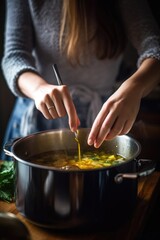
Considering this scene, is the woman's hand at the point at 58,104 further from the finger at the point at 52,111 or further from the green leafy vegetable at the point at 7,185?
the green leafy vegetable at the point at 7,185

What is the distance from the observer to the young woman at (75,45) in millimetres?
1245

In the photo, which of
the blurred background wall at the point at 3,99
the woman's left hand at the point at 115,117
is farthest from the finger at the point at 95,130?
the blurred background wall at the point at 3,99

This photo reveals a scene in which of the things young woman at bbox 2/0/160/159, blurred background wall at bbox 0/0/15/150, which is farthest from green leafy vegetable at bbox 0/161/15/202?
blurred background wall at bbox 0/0/15/150

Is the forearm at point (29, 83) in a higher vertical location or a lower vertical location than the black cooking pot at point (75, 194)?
higher

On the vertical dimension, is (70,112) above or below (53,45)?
below

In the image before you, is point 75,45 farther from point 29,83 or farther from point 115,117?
point 115,117

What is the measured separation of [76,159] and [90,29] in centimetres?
59

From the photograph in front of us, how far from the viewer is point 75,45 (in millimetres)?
1336

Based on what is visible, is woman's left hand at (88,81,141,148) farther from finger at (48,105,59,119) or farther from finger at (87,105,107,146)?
finger at (48,105,59,119)

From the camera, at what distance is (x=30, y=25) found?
1.38 m

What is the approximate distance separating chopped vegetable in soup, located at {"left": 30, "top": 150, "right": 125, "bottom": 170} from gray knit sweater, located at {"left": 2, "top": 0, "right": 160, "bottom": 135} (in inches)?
13.5

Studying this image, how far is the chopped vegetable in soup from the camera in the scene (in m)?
0.96

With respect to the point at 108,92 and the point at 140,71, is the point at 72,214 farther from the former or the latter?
the point at 108,92

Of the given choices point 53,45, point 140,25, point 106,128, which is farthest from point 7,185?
point 140,25
